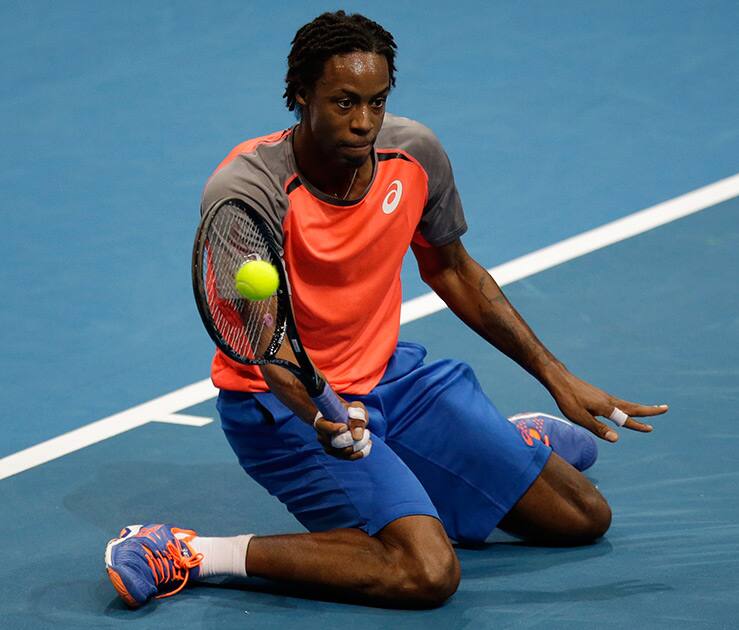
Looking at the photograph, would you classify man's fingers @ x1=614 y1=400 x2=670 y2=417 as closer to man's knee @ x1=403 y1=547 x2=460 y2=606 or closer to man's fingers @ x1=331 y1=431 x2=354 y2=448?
man's knee @ x1=403 y1=547 x2=460 y2=606

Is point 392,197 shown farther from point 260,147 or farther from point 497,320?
point 497,320

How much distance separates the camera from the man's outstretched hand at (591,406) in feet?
15.4

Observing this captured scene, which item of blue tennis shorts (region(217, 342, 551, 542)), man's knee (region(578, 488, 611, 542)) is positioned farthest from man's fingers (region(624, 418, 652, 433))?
blue tennis shorts (region(217, 342, 551, 542))

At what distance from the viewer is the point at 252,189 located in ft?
15.5

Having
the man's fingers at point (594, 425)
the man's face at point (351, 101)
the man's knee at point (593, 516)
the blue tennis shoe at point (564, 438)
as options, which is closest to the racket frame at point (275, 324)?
the man's face at point (351, 101)

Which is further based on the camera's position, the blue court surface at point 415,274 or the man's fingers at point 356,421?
the blue court surface at point 415,274

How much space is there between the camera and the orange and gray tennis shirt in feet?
16.0

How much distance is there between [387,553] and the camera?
15.4ft

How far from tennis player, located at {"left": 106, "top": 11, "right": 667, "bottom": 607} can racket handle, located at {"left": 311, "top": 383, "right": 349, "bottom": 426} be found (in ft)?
0.39

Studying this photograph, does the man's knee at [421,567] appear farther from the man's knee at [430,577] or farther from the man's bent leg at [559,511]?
the man's bent leg at [559,511]

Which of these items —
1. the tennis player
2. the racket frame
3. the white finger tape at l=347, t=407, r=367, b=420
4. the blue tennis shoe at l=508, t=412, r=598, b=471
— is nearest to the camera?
the racket frame

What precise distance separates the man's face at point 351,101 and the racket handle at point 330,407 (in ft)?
2.78

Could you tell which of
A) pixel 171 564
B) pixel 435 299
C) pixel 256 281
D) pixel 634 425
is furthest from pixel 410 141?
pixel 435 299

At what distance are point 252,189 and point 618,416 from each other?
1322mm
